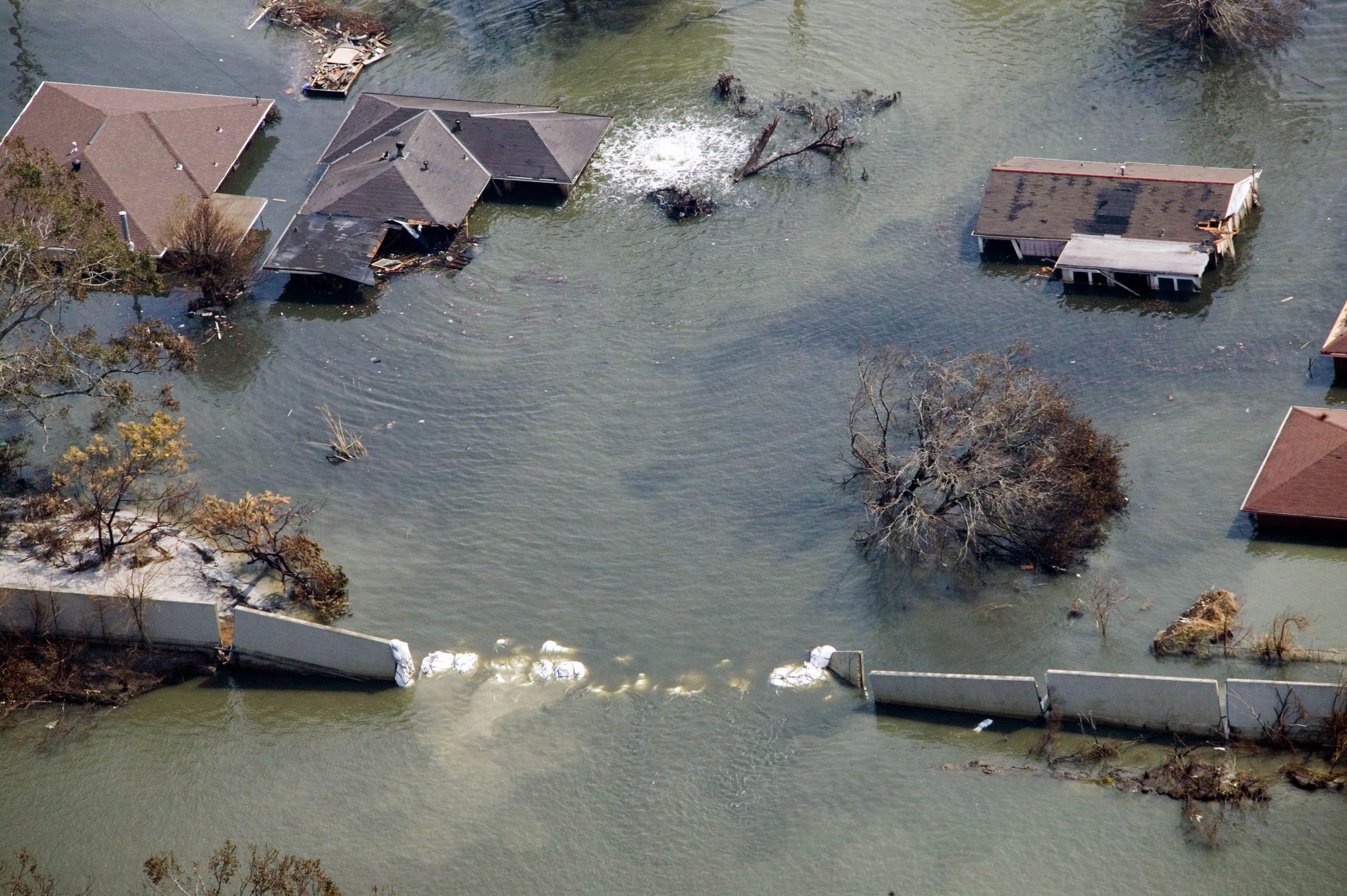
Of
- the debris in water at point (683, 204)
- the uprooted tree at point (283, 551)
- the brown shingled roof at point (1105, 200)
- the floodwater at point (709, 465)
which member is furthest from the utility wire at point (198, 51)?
the brown shingled roof at point (1105, 200)

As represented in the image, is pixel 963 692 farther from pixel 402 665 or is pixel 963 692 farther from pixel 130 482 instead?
pixel 130 482

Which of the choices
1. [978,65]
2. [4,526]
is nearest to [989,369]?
[978,65]

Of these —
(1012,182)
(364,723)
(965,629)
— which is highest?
(1012,182)

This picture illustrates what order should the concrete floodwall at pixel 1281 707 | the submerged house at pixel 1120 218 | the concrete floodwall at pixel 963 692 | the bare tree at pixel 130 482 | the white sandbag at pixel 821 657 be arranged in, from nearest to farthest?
the concrete floodwall at pixel 1281 707
the concrete floodwall at pixel 963 692
the white sandbag at pixel 821 657
the bare tree at pixel 130 482
the submerged house at pixel 1120 218

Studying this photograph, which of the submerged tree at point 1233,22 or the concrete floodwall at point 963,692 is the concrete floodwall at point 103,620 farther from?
the submerged tree at point 1233,22

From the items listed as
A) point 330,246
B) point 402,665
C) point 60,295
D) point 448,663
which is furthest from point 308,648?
point 330,246

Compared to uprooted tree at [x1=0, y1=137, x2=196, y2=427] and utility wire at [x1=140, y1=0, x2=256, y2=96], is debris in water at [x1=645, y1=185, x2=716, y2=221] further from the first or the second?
utility wire at [x1=140, y1=0, x2=256, y2=96]

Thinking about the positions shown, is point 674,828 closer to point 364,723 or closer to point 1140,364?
point 364,723
